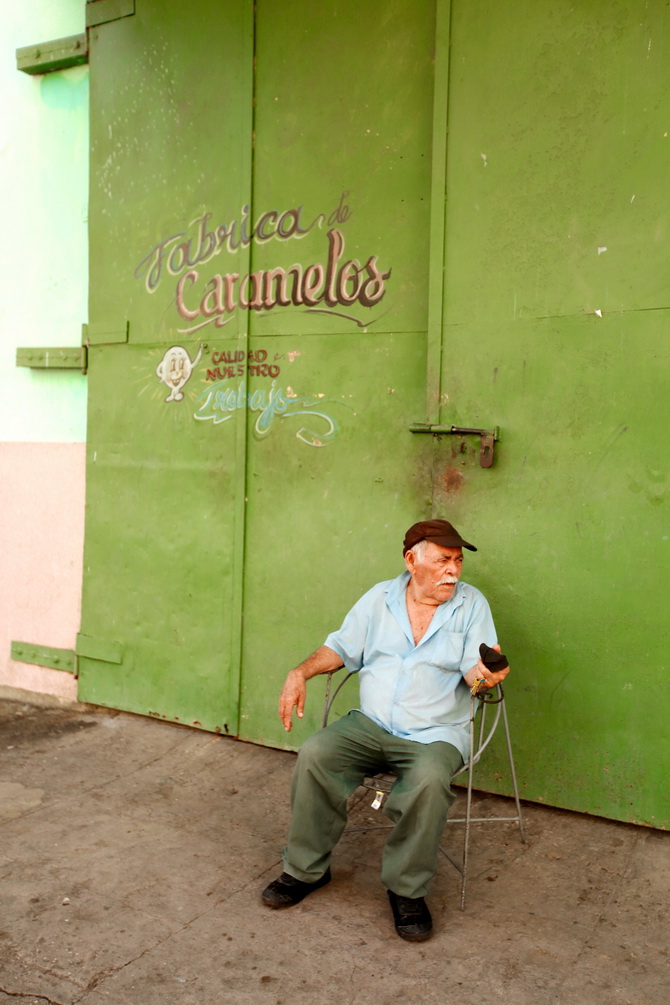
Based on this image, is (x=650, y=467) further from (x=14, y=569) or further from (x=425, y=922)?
(x=14, y=569)

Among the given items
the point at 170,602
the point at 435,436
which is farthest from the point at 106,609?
the point at 435,436

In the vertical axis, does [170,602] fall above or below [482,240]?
below

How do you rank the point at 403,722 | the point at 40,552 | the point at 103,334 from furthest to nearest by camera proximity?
the point at 40,552 → the point at 103,334 → the point at 403,722

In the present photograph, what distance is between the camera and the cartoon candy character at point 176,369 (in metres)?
4.78

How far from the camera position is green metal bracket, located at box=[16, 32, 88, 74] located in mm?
5012

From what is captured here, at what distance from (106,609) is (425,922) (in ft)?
9.14

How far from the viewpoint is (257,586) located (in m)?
4.56

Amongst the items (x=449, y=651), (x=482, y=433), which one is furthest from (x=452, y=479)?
(x=449, y=651)

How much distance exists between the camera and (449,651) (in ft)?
10.8

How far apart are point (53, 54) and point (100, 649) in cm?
343

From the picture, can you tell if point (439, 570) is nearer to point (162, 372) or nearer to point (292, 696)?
point (292, 696)

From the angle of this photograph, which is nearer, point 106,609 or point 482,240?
point 482,240

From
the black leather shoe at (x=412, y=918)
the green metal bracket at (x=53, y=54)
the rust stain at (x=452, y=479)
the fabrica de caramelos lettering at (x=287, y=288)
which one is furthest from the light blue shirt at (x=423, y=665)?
the green metal bracket at (x=53, y=54)

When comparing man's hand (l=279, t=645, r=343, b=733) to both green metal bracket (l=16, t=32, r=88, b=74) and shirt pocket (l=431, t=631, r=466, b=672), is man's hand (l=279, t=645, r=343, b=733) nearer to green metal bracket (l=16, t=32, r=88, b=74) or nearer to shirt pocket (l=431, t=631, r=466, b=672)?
shirt pocket (l=431, t=631, r=466, b=672)
